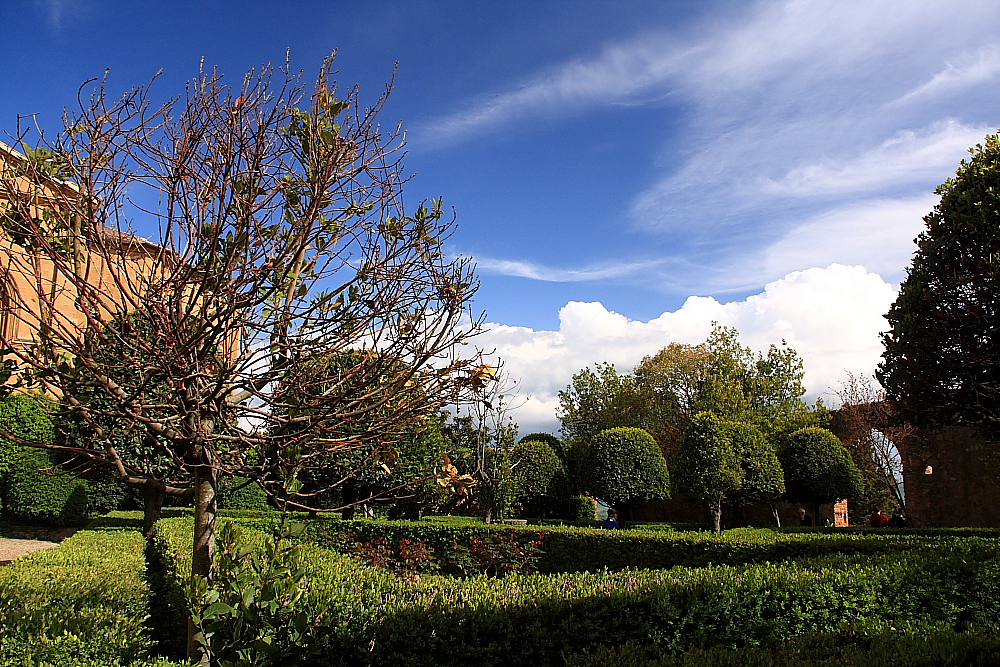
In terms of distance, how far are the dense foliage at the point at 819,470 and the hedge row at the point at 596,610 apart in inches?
532

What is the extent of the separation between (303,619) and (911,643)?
11.0ft

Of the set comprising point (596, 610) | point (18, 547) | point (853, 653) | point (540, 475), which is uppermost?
point (853, 653)

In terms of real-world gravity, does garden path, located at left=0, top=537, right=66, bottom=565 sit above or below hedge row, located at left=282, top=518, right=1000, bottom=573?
below

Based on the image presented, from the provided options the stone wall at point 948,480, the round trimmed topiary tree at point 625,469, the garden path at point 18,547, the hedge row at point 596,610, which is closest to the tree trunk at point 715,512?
the round trimmed topiary tree at point 625,469

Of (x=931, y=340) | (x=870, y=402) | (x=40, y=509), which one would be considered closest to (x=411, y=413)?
(x=931, y=340)

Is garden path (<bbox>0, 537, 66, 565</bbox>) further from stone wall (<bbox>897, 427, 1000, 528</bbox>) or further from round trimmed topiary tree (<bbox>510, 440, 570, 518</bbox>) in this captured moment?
stone wall (<bbox>897, 427, 1000, 528</bbox>)

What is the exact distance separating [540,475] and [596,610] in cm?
1747

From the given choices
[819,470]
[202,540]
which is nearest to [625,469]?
[819,470]

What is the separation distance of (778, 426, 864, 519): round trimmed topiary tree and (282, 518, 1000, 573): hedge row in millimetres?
6289

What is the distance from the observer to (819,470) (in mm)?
17875

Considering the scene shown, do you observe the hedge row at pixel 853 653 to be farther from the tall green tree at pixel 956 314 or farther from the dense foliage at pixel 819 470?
the dense foliage at pixel 819 470

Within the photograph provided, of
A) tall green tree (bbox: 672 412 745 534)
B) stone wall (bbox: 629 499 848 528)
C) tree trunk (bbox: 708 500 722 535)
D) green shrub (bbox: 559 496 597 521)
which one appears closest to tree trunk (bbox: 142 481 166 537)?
tall green tree (bbox: 672 412 745 534)

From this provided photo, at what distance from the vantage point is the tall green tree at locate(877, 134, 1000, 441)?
312 inches

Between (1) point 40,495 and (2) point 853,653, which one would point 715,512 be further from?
(1) point 40,495
